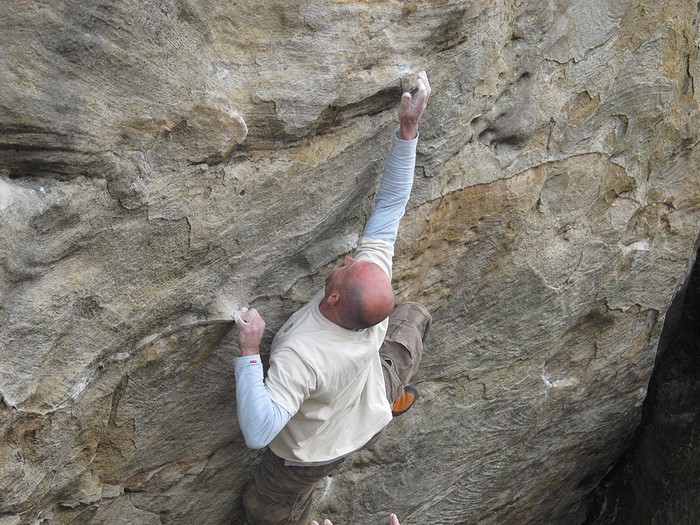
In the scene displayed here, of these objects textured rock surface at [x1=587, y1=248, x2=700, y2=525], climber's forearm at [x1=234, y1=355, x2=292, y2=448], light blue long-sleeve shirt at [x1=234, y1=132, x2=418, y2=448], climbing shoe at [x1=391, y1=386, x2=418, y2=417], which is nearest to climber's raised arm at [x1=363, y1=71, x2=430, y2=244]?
light blue long-sleeve shirt at [x1=234, y1=132, x2=418, y2=448]

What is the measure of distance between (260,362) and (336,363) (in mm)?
275

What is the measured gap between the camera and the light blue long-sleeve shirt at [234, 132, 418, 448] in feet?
10.3

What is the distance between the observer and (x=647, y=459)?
19.2 feet

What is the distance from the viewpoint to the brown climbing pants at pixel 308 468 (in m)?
3.75

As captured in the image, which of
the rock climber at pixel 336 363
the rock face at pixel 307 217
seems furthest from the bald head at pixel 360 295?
the rock face at pixel 307 217

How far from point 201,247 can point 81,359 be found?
0.55 m

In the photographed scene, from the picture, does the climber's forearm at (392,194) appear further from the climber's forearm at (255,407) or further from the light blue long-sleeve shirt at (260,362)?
the climber's forearm at (255,407)

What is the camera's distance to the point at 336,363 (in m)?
3.30

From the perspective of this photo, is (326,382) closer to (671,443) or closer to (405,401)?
(405,401)

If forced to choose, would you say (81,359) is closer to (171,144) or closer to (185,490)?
(171,144)

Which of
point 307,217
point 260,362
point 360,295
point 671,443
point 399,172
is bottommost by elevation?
point 671,443

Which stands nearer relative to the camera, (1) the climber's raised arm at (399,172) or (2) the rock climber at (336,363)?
(2) the rock climber at (336,363)

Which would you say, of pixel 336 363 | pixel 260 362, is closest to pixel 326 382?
pixel 336 363

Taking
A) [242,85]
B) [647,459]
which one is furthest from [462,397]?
[242,85]
